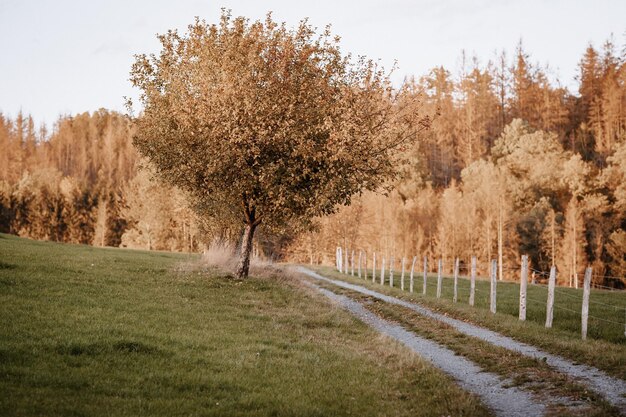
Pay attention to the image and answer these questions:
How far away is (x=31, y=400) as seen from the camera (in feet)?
27.8

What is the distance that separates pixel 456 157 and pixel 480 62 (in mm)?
23464

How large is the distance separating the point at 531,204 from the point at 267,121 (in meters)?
57.8

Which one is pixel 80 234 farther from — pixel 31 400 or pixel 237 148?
Answer: pixel 31 400

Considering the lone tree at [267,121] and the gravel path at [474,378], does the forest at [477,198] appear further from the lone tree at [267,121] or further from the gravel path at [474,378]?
the gravel path at [474,378]

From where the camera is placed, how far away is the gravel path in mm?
9884

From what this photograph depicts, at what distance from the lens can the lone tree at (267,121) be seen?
2505 centimetres

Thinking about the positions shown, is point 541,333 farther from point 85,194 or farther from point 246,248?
point 85,194

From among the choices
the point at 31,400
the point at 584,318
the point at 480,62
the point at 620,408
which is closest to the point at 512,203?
the point at 480,62

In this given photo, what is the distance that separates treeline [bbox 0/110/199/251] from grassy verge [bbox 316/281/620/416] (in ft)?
90.7

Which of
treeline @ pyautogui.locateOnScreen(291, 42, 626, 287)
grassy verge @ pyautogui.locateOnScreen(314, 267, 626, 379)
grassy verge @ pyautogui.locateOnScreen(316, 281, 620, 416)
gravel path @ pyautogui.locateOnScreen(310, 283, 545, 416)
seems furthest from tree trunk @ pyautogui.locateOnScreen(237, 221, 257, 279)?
treeline @ pyautogui.locateOnScreen(291, 42, 626, 287)

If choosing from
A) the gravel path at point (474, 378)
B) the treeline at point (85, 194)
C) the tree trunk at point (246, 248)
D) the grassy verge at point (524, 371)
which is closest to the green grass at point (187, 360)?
the gravel path at point (474, 378)

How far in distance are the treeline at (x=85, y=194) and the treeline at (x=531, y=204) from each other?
67.8ft

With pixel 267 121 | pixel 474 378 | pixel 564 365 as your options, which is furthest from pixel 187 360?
pixel 267 121

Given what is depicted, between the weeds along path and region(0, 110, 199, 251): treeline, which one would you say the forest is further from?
the weeds along path
